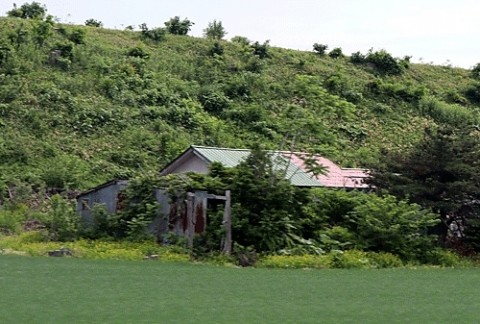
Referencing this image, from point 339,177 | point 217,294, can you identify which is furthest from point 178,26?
point 217,294

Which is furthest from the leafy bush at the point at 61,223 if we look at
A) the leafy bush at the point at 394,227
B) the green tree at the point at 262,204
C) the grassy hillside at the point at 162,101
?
the leafy bush at the point at 394,227

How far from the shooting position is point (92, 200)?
971 inches

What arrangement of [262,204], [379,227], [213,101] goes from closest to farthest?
1. [262,204]
2. [379,227]
3. [213,101]

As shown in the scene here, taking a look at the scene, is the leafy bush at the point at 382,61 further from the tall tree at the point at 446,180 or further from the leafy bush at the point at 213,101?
the tall tree at the point at 446,180

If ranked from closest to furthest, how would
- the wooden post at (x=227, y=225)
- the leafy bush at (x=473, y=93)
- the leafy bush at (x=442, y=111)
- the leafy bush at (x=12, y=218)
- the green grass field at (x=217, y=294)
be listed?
the green grass field at (x=217, y=294)
the wooden post at (x=227, y=225)
the leafy bush at (x=12, y=218)
the leafy bush at (x=442, y=111)
the leafy bush at (x=473, y=93)

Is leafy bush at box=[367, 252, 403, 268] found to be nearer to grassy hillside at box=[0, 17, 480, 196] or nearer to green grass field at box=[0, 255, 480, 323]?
green grass field at box=[0, 255, 480, 323]

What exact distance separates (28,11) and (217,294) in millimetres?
36885

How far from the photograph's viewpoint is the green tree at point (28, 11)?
47.2 meters

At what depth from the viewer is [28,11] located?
156 feet

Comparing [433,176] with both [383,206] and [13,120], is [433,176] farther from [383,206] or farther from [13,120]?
[13,120]

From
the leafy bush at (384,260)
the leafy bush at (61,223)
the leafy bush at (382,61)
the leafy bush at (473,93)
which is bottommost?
the leafy bush at (384,260)

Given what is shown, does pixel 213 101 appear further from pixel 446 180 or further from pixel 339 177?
pixel 446 180

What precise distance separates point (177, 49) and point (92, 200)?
78.0 feet

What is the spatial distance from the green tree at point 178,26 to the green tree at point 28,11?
743 cm
